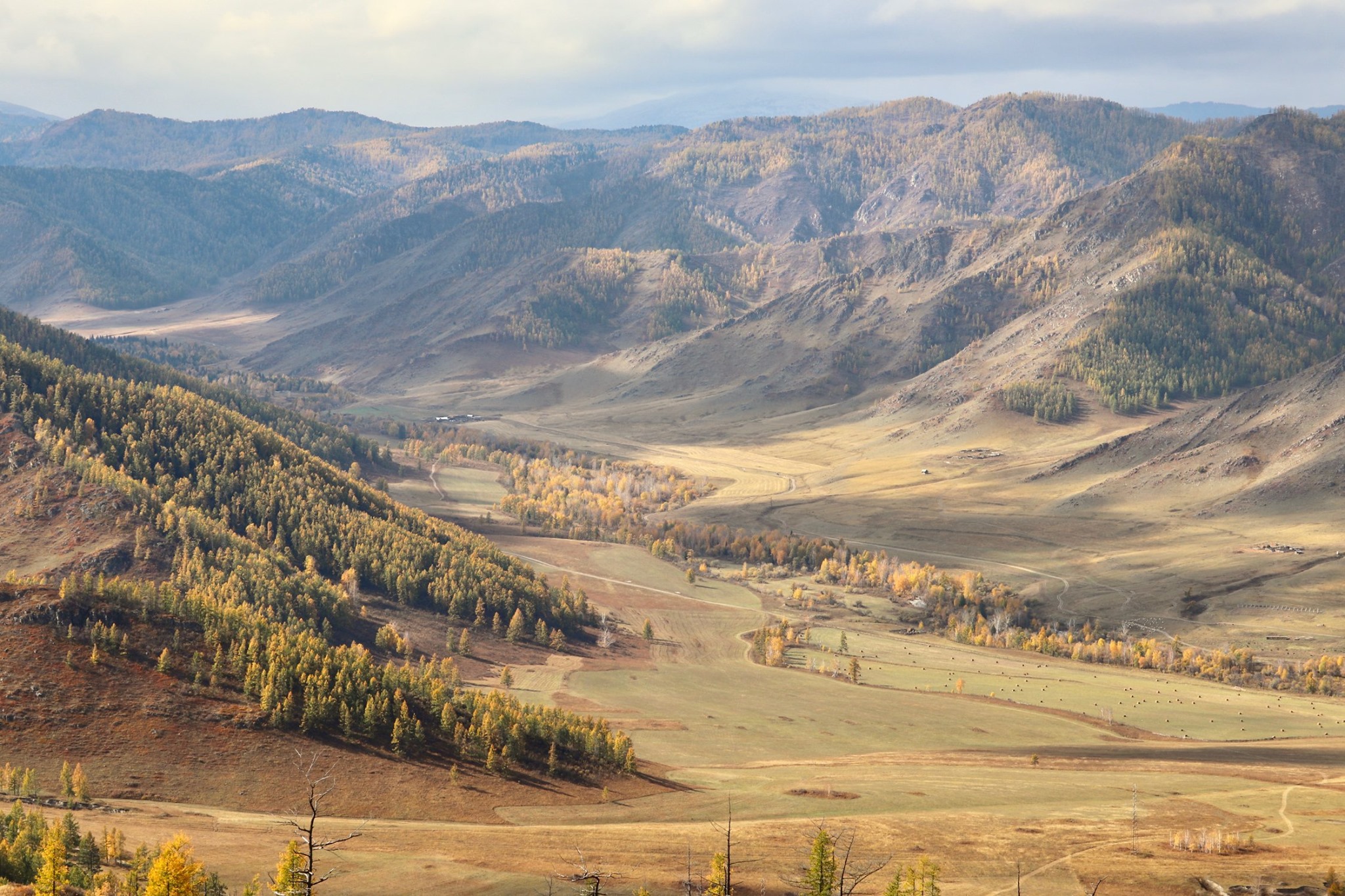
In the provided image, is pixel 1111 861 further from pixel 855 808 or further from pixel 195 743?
pixel 195 743

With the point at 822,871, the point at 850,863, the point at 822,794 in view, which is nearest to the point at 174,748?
the point at 822,794

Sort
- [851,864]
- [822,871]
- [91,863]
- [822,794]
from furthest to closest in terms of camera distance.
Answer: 1. [822,794]
2. [851,864]
3. [91,863]
4. [822,871]

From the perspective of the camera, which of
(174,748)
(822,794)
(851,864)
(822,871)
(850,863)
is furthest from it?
(822,794)

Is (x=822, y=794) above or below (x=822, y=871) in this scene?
below

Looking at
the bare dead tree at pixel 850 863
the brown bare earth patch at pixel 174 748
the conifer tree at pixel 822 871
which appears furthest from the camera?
the brown bare earth patch at pixel 174 748

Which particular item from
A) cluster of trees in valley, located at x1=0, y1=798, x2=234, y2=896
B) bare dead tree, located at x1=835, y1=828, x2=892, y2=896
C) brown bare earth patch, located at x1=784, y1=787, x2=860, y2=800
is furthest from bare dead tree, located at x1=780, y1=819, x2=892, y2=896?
cluster of trees in valley, located at x1=0, y1=798, x2=234, y2=896

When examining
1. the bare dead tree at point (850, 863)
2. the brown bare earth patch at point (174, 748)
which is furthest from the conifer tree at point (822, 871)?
the brown bare earth patch at point (174, 748)

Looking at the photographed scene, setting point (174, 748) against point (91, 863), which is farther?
point (174, 748)

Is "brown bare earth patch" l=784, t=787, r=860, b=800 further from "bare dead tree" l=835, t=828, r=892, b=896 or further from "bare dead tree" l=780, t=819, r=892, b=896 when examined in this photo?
"bare dead tree" l=835, t=828, r=892, b=896

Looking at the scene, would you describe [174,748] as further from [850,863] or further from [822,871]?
[822,871]

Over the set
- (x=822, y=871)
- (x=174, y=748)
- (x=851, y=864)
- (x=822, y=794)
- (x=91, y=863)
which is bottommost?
(x=822, y=794)

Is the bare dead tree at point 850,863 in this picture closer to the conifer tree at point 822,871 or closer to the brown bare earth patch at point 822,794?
the brown bare earth patch at point 822,794
